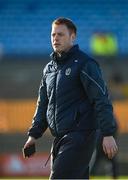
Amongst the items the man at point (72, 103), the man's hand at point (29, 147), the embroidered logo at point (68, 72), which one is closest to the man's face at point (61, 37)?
the man at point (72, 103)

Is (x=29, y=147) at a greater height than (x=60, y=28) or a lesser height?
lesser

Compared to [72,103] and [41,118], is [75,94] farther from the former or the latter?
[41,118]

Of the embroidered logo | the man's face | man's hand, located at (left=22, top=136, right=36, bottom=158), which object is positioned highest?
the man's face

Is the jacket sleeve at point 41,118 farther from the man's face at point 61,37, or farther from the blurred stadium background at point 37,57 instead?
the blurred stadium background at point 37,57

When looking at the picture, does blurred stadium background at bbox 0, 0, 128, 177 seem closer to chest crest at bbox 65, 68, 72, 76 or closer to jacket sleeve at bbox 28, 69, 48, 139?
jacket sleeve at bbox 28, 69, 48, 139

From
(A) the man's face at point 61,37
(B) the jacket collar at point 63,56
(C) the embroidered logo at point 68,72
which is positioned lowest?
(C) the embroidered logo at point 68,72

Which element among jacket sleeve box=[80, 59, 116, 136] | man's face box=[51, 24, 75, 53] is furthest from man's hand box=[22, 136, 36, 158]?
man's face box=[51, 24, 75, 53]

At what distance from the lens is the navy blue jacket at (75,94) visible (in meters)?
5.48

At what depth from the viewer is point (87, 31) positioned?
→ 2222cm

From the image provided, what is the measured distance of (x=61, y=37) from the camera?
221 inches

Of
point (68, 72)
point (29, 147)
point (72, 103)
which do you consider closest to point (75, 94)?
point (72, 103)

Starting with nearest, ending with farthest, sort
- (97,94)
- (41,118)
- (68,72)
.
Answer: (97,94) → (68,72) → (41,118)

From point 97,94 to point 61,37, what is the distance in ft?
1.88

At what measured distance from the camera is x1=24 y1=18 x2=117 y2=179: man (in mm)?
5516
